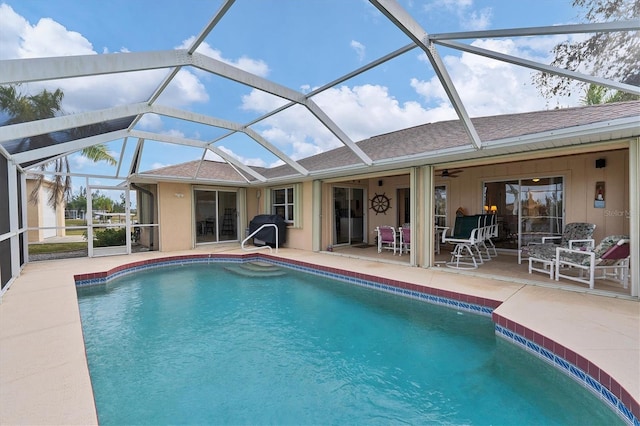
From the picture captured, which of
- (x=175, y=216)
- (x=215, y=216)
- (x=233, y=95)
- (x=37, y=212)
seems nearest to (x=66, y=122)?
(x=233, y=95)

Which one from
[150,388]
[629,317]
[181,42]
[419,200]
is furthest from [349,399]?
[419,200]

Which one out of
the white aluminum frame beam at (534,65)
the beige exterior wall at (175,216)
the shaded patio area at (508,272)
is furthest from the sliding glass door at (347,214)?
the white aluminum frame beam at (534,65)

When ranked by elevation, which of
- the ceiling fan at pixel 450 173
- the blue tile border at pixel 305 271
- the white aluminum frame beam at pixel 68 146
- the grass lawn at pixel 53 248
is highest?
the white aluminum frame beam at pixel 68 146

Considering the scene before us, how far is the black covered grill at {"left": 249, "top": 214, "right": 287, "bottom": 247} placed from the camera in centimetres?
1011

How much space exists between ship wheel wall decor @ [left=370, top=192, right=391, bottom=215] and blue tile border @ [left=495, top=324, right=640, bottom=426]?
270 inches

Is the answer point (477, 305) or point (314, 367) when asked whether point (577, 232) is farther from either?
point (314, 367)

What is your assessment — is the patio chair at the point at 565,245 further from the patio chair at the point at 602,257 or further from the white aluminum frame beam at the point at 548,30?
the white aluminum frame beam at the point at 548,30

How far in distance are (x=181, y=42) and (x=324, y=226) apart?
6669 millimetres

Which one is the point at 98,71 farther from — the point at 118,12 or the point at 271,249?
the point at 271,249

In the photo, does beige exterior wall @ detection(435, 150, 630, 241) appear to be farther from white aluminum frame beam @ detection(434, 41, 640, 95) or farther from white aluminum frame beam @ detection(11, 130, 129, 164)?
white aluminum frame beam @ detection(11, 130, 129, 164)

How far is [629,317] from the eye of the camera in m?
3.53

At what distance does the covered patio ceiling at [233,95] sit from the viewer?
10.6 ft

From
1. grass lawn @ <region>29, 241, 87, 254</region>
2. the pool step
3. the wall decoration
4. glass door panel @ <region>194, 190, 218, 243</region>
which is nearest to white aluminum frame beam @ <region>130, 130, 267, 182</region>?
glass door panel @ <region>194, 190, 218, 243</region>

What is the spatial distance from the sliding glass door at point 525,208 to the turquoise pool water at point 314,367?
459 cm
